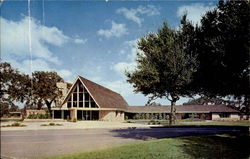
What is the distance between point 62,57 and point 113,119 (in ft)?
94.8

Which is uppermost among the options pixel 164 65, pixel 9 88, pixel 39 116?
pixel 164 65

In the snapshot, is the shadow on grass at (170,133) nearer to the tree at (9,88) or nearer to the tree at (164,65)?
the tree at (164,65)

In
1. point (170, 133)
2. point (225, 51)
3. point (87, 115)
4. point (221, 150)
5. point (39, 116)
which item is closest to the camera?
point (221, 150)

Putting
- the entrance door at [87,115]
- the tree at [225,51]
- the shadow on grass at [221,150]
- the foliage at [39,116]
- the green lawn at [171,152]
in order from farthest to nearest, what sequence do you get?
the entrance door at [87,115] → the foliage at [39,116] → the tree at [225,51] → the shadow on grass at [221,150] → the green lawn at [171,152]

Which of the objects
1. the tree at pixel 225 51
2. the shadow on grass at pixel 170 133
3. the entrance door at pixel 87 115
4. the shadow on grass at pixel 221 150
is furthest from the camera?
the entrance door at pixel 87 115

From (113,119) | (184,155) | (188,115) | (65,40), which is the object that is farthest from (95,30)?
(113,119)

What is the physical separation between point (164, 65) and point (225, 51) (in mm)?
5412

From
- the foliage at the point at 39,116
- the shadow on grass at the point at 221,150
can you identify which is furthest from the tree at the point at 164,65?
the foliage at the point at 39,116

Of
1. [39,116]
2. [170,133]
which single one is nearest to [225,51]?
[170,133]

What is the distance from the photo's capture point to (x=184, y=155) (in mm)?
10914

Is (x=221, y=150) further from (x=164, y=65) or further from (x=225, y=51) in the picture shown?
(x=164, y=65)

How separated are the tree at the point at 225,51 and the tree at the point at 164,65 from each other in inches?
38.3

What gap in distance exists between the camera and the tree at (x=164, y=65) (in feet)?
60.5

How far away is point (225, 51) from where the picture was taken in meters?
14.9
